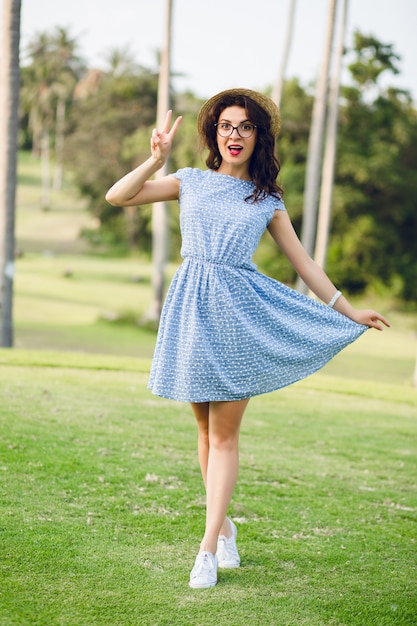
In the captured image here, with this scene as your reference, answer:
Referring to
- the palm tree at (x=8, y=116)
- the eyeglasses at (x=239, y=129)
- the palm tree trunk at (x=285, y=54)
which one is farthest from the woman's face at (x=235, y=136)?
the palm tree trunk at (x=285, y=54)

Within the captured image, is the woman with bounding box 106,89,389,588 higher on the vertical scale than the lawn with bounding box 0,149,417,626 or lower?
higher

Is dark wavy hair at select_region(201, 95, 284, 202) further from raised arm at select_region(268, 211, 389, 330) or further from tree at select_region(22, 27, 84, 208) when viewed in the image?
tree at select_region(22, 27, 84, 208)

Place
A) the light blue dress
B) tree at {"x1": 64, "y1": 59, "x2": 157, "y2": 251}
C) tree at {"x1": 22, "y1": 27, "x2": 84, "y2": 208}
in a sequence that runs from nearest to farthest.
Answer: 1. the light blue dress
2. tree at {"x1": 64, "y1": 59, "x2": 157, "y2": 251}
3. tree at {"x1": 22, "y1": 27, "x2": 84, "y2": 208}

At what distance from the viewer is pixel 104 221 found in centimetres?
3884

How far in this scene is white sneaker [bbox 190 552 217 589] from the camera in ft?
10.8

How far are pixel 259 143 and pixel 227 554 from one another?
180 cm

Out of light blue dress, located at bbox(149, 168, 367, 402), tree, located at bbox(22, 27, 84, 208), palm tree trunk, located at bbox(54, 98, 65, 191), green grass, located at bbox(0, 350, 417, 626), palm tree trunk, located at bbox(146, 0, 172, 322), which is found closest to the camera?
green grass, located at bbox(0, 350, 417, 626)

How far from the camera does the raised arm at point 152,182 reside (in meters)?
3.43

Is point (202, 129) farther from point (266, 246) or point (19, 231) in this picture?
point (19, 231)

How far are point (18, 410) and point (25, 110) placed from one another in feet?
186

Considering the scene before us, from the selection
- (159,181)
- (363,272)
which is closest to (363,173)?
(363,272)

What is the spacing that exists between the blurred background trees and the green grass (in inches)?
803

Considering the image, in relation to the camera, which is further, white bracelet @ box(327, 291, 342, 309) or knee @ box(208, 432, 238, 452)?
white bracelet @ box(327, 291, 342, 309)

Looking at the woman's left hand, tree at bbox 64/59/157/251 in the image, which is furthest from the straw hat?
tree at bbox 64/59/157/251
